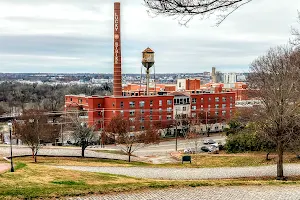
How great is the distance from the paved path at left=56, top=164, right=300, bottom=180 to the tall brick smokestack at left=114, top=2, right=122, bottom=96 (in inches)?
1441

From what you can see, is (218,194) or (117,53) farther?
(117,53)

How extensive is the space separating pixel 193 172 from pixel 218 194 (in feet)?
32.9

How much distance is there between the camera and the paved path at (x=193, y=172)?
2150 cm

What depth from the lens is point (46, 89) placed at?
464ft

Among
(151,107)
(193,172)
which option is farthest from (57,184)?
(151,107)

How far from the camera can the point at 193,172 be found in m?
22.8

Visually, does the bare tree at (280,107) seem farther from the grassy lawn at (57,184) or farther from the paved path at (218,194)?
the paved path at (218,194)

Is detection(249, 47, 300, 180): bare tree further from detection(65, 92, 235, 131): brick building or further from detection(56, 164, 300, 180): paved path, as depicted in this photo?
detection(65, 92, 235, 131): brick building

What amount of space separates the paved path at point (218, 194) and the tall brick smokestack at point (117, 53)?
1836 inches

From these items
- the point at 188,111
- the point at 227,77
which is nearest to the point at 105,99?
the point at 188,111

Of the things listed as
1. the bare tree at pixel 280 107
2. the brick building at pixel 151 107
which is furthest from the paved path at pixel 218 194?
the brick building at pixel 151 107

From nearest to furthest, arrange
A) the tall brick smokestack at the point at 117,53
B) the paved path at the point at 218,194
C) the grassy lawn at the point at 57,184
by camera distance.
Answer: the grassy lawn at the point at 57,184 < the paved path at the point at 218,194 < the tall brick smokestack at the point at 117,53

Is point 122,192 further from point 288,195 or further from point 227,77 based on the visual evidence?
point 227,77

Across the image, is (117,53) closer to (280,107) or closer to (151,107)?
(151,107)
